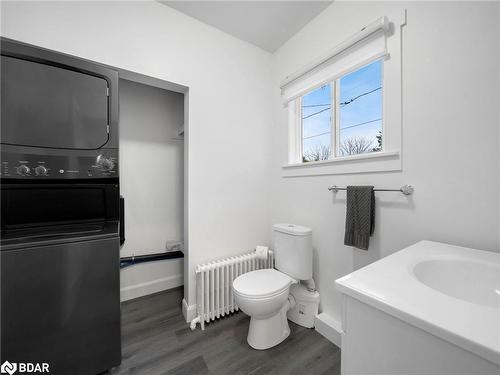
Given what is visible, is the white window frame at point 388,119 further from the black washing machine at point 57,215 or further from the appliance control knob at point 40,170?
the appliance control knob at point 40,170

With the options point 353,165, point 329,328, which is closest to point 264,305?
point 329,328

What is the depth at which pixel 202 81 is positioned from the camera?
72.2 inches

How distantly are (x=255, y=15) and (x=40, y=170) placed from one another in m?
1.94

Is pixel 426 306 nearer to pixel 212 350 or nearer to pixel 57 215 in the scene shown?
pixel 212 350

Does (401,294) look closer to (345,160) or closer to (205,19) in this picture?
(345,160)

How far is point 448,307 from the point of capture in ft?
1.66

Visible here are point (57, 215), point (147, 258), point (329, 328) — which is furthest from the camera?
point (147, 258)

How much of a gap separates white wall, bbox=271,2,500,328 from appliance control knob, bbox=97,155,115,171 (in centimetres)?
158

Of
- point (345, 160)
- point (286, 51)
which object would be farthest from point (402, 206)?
point (286, 51)

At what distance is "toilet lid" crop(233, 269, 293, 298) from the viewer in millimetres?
1387

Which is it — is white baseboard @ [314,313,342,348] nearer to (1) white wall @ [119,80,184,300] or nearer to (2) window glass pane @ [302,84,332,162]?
(2) window glass pane @ [302,84,332,162]

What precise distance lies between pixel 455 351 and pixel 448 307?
4.3 inches

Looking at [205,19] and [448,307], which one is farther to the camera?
[205,19]

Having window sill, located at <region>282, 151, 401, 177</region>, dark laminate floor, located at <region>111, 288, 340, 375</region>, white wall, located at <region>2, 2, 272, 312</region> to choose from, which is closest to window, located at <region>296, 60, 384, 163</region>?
window sill, located at <region>282, 151, 401, 177</region>
